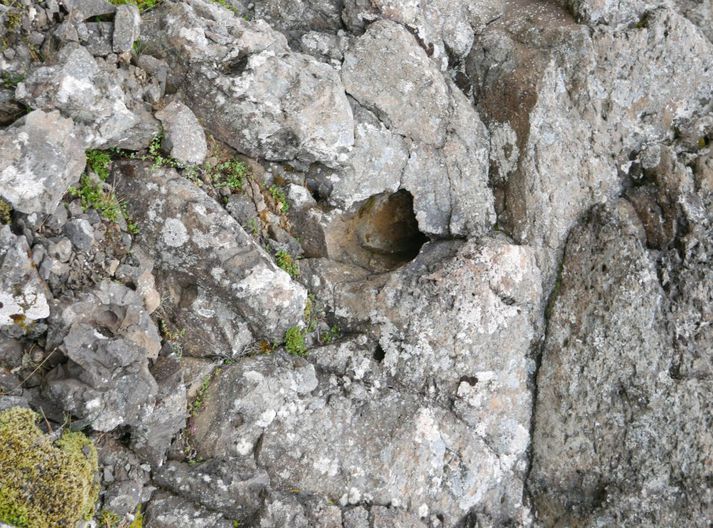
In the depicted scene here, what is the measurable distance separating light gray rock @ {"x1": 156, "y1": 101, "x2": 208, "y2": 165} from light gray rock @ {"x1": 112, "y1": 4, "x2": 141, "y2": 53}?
0.73 meters

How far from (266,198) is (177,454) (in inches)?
123

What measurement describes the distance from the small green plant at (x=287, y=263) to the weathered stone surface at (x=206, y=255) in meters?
0.42

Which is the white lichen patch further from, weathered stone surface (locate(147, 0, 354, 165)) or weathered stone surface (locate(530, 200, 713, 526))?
weathered stone surface (locate(530, 200, 713, 526))

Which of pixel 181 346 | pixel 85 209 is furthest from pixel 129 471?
pixel 85 209

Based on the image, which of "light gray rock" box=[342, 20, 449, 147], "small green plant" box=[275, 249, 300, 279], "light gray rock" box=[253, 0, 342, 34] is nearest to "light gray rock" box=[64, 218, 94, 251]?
"small green plant" box=[275, 249, 300, 279]

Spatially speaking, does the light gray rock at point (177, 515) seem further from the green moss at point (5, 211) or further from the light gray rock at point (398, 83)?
the light gray rock at point (398, 83)

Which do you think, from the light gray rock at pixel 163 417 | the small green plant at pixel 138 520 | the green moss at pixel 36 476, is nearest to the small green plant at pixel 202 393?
the light gray rock at pixel 163 417

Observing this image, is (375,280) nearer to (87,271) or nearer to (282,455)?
(282,455)

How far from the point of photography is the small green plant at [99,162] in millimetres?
6309

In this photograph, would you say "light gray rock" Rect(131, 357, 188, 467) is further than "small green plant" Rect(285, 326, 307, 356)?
No

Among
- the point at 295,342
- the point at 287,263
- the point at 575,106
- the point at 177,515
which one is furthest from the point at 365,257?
the point at 177,515

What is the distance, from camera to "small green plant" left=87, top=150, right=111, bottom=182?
631cm

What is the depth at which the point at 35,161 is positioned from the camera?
5.44 meters

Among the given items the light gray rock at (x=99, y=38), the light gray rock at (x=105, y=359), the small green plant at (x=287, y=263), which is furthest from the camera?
the small green plant at (x=287, y=263)
